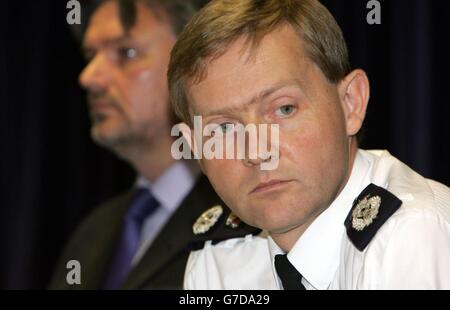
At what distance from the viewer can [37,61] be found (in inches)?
137

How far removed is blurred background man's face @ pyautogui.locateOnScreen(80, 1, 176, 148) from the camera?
2.88m

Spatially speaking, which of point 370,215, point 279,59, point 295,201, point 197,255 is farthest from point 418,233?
point 197,255

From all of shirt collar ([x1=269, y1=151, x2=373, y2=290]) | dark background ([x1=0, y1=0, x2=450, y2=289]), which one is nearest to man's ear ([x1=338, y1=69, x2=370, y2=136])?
shirt collar ([x1=269, y1=151, x2=373, y2=290])

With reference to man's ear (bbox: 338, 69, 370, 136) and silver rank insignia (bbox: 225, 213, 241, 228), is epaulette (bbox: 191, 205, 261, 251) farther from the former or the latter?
man's ear (bbox: 338, 69, 370, 136)

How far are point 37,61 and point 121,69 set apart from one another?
29.1 inches

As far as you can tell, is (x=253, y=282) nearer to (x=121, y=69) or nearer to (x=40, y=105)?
(x=121, y=69)

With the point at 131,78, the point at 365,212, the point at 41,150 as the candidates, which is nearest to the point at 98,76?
the point at 131,78

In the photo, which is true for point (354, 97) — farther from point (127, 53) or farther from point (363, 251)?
point (127, 53)

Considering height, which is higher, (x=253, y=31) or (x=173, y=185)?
(x=253, y=31)

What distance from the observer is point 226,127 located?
61.3 inches

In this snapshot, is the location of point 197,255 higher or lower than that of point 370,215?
→ lower

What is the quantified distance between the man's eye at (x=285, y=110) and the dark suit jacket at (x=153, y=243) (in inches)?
15.6

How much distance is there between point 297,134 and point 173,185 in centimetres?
140
